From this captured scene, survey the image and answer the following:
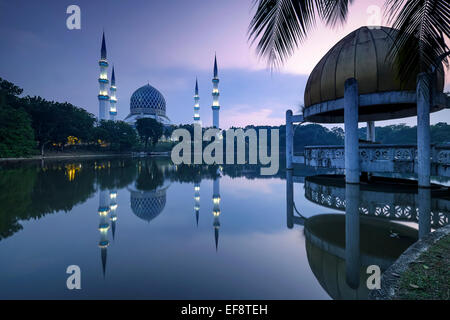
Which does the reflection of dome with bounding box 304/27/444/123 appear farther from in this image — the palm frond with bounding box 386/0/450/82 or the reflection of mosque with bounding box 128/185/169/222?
the reflection of mosque with bounding box 128/185/169/222

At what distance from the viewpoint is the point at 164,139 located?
10388 centimetres

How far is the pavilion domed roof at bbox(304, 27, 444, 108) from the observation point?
1202 cm

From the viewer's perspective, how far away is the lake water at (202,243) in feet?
10.8

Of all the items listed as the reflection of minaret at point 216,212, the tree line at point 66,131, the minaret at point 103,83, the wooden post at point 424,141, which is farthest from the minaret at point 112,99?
the wooden post at point 424,141

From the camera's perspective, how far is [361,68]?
12.5 m

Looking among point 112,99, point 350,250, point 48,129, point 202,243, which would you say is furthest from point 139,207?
point 112,99

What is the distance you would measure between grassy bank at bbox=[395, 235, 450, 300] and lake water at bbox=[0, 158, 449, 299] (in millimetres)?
542

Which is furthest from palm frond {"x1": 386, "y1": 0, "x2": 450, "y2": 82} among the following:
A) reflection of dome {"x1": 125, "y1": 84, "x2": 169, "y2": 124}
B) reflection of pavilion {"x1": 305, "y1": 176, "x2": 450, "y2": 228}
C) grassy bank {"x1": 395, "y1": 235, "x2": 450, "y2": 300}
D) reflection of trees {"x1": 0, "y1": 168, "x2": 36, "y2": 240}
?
reflection of dome {"x1": 125, "y1": 84, "x2": 169, "y2": 124}

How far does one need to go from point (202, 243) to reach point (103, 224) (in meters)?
3.22

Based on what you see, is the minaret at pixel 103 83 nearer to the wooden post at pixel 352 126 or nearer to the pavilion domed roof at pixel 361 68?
the pavilion domed roof at pixel 361 68
